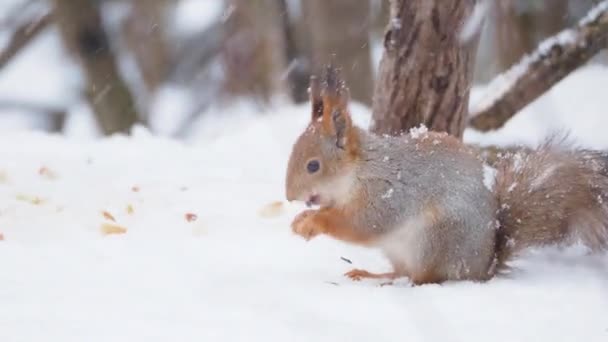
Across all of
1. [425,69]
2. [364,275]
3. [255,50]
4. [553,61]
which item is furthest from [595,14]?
[255,50]

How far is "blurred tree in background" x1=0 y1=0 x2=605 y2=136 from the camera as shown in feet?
16.7

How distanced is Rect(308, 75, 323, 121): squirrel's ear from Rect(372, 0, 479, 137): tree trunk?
1.99 ft

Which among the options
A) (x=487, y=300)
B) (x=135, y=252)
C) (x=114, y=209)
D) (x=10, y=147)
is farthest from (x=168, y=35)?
(x=487, y=300)

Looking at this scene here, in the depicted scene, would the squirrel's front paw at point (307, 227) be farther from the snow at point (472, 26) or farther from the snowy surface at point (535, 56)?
the snowy surface at point (535, 56)

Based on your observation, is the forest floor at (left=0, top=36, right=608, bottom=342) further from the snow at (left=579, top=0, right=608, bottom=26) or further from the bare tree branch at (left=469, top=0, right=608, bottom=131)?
the snow at (left=579, top=0, right=608, bottom=26)

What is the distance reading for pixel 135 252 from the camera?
2.70 meters

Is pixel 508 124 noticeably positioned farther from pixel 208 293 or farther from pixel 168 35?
pixel 168 35

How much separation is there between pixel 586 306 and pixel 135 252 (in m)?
1.24

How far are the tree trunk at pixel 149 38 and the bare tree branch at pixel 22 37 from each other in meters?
0.83

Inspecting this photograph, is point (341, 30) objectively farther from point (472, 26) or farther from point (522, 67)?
point (472, 26)

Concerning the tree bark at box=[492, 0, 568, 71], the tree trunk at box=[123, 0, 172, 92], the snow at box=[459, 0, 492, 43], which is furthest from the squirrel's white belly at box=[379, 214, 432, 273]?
the tree trunk at box=[123, 0, 172, 92]

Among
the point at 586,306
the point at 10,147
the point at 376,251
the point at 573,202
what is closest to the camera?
the point at 586,306

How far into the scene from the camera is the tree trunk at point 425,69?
316 centimetres

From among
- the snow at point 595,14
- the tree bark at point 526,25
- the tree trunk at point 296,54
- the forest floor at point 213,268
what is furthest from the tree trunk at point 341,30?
the snow at point 595,14
